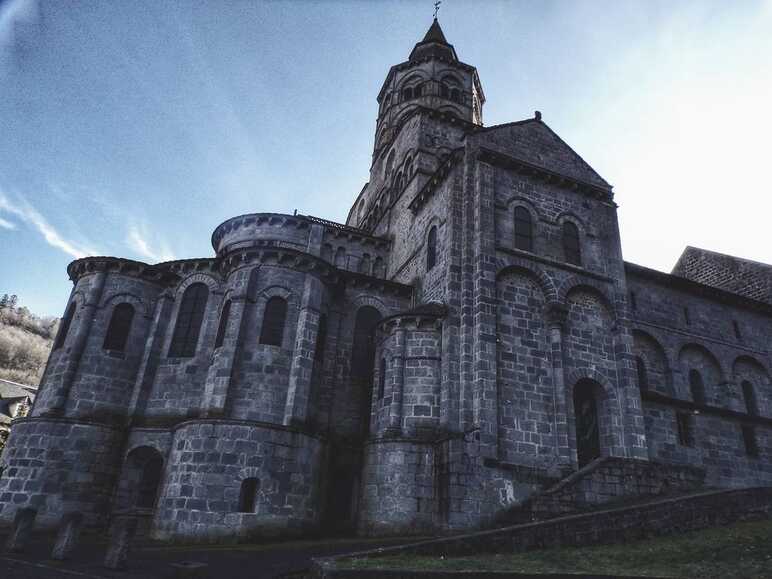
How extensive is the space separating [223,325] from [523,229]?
12199 mm

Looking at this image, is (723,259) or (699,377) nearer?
(699,377)

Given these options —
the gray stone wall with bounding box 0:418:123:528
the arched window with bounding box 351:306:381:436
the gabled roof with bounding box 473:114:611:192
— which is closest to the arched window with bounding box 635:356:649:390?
the gabled roof with bounding box 473:114:611:192

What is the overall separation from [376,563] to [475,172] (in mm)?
15287

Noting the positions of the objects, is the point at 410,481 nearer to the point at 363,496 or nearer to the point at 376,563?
the point at 363,496

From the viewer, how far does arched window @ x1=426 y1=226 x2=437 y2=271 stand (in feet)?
71.2

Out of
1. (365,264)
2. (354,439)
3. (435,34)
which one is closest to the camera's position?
(354,439)

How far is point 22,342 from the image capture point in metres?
95.9

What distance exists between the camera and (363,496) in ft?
56.0

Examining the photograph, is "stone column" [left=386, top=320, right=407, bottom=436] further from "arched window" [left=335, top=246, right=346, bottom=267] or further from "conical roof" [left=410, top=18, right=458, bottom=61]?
"conical roof" [left=410, top=18, right=458, bottom=61]

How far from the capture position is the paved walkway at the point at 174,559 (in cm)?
1008

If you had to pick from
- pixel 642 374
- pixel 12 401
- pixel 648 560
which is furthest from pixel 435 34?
pixel 12 401

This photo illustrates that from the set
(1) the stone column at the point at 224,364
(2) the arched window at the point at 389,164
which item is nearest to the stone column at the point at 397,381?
(1) the stone column at the point at 224,364

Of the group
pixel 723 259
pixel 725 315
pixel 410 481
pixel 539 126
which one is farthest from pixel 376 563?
pixel 723 259

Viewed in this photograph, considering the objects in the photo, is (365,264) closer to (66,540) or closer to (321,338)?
(321,338)
